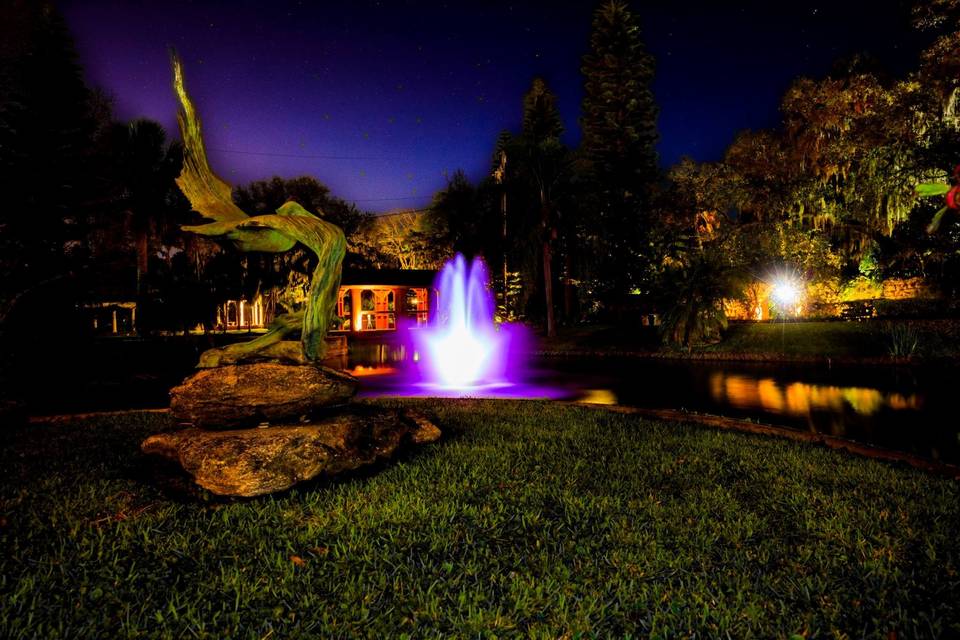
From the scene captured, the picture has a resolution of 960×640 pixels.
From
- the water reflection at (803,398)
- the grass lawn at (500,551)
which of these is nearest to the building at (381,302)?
the water reflection at (803,398)

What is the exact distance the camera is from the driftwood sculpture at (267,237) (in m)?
5.85

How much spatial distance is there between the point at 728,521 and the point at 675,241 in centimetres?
2572

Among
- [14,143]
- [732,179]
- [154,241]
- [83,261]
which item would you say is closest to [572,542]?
[83,261]

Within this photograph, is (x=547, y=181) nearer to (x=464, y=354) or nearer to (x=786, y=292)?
(x=464, y=354)

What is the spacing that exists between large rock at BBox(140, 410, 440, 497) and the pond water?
6425 millimetres

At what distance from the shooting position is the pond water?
8.95 meters

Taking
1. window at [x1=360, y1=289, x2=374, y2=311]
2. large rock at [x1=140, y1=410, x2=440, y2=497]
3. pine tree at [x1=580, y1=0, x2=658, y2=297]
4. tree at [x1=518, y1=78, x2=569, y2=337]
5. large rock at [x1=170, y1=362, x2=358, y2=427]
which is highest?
pine tree at [x1=580, y1=0, x2=658, y2=297]

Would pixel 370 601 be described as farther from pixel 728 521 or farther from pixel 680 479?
pixel 680 479

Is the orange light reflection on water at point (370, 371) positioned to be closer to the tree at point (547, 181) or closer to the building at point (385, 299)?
the tree at point (547, 181)

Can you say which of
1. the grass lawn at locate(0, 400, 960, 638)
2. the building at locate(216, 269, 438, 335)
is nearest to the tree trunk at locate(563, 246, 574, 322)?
the building at locate(216, 269, 438, 335)

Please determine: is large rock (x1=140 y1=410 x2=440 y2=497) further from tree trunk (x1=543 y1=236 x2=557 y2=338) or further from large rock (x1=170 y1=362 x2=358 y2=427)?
tree trunk (x1=543 y1=236 x2=557 y2=338)

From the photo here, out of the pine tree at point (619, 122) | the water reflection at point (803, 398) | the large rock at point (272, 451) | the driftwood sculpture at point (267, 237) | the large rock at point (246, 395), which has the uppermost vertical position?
the pine tree at point (619, 122)

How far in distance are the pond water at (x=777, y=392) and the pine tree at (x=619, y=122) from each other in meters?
13.4

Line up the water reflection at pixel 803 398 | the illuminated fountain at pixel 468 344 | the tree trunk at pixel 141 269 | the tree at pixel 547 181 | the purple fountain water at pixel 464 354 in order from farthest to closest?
1. the tree trunk at pixel 141 269
2. the tree at pixel 547 181
3. the illuminated fountain at pixel 468 344
4. the purple fountain water at pixel 464 354
5. the water reflection at pixel 803 398
